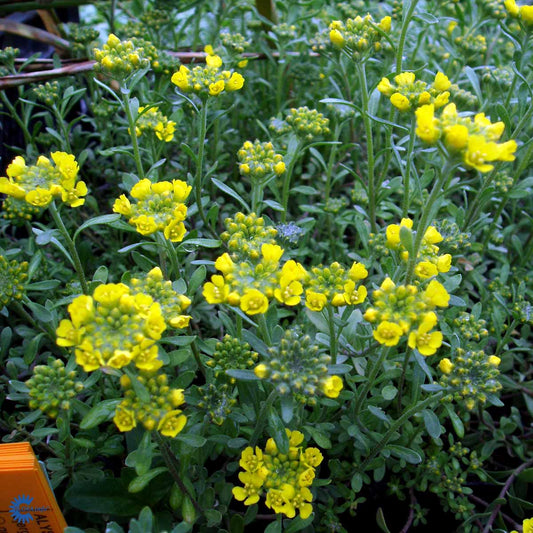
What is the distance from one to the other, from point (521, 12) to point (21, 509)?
274 cm

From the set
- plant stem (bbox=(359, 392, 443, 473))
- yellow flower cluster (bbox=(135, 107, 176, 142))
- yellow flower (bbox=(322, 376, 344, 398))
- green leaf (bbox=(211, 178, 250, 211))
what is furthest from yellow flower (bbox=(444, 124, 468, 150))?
yellow flower cluster (bbox=(135, 107, 176, 142))

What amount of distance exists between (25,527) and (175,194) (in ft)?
4.05

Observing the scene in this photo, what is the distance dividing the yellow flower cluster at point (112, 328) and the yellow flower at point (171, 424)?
179mm

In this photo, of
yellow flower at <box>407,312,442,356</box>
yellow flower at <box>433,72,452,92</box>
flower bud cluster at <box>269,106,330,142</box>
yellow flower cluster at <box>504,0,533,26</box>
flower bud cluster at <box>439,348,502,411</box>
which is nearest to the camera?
yellow flower at <box>407,312,442,356</box>

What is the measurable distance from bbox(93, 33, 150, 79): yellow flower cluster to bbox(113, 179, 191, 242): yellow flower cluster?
536mm

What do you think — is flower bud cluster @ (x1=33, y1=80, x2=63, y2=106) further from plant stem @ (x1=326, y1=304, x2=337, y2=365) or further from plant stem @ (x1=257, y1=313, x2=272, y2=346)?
plant stem @ (x1=326, y1=304, x2=337, y2=365)

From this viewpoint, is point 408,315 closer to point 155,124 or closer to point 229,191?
point 229,191

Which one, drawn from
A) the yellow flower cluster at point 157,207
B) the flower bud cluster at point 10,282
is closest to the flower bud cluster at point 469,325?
the yellow flower cluster at point 157,207

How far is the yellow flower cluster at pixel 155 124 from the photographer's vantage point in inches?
95.3

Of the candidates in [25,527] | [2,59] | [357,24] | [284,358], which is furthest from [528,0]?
[25,527]

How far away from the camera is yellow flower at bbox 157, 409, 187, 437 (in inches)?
60.0

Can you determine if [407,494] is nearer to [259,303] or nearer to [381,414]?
[381,414]

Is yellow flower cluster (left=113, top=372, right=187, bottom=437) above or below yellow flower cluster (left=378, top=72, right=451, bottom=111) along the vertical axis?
below

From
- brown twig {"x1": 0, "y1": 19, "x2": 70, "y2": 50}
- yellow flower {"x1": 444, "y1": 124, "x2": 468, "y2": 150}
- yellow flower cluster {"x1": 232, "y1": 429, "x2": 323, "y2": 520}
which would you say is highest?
yellow flower {"x1": 444, "y1": 124, "x2": 468, "y2": 150}
